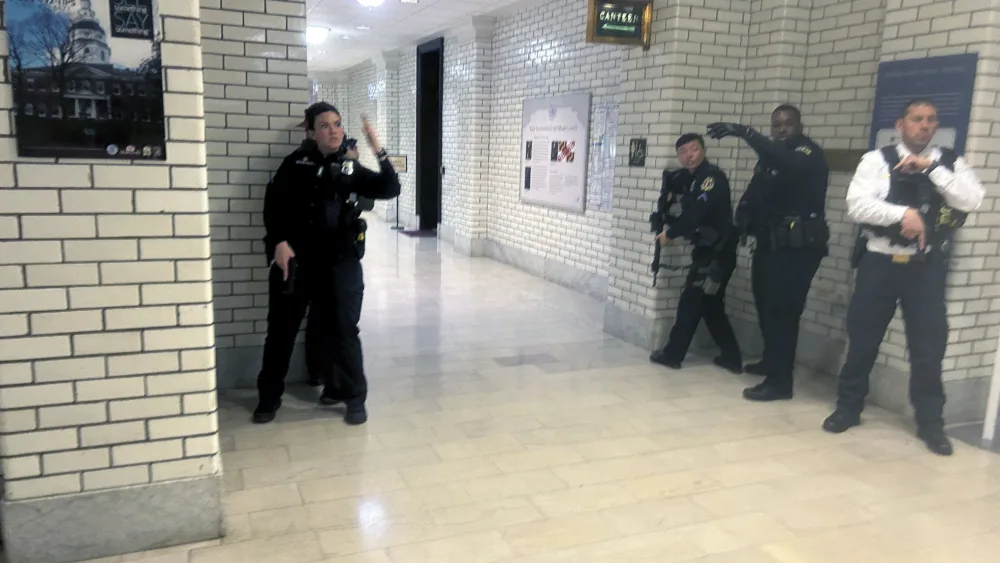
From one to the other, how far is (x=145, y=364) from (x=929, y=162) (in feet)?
12.3

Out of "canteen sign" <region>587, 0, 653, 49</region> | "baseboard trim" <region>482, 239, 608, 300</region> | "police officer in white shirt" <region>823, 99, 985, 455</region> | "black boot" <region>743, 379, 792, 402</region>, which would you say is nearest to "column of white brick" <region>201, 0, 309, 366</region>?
"canteen sign" <region>587, 0, 653, 49</region>

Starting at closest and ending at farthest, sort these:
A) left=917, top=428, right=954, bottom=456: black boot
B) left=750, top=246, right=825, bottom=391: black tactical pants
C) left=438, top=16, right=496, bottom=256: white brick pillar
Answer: left=917, top=428, right=954, bottom=456: black boot < left=750, top=246, right=825, bottom=391: black tactical pants < left=438, top=16, right=496, bottom=256: white brick pillar

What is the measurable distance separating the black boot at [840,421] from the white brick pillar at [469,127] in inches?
268

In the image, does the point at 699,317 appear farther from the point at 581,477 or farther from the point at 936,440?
the point at 581,477

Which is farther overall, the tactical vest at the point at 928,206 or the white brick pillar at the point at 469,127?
the white brick pillar at the point at 469,127

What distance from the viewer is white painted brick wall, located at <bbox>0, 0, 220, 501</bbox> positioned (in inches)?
93.1

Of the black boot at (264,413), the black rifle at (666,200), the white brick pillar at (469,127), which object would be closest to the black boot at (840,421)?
the black rifle at (666,200)

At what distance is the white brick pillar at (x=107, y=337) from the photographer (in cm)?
237

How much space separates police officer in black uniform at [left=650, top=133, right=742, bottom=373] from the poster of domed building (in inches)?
139

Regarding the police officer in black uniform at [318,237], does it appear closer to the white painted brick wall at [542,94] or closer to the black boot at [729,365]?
the black boot at [729,365]

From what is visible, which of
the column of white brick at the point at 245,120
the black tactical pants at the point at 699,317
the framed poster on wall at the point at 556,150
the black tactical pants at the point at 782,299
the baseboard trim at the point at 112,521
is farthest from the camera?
the framed poster on wall at the point at 556,150

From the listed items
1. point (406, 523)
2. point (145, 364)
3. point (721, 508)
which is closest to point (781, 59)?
point (721, 508)

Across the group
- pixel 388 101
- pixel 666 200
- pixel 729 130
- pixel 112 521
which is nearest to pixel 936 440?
pixel 729 130

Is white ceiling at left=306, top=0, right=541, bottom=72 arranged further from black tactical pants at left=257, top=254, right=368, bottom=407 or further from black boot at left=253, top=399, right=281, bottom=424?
black boot at left=253, top=399, right=281, bottom=424
